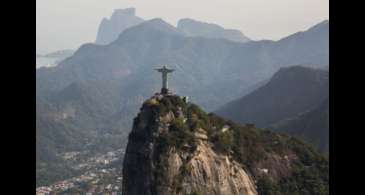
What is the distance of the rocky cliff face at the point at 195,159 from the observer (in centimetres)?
3572

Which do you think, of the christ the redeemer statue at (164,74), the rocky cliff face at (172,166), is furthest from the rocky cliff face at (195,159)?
the christ the redeemer statue at (164,74)

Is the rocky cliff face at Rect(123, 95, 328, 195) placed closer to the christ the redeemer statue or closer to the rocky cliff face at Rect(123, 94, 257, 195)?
the rocky cliff face at Rect(123, 94, 257, 195)

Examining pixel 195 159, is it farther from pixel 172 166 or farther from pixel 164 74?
pixel 164 74

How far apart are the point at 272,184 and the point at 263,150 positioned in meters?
4.99

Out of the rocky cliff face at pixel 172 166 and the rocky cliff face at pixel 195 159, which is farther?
the rocky cliff face at pixel 195 159

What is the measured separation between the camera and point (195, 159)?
36625 mm

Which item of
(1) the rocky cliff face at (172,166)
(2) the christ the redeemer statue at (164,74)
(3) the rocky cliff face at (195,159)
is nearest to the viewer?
(1) the rocky cliff face at (172,166)

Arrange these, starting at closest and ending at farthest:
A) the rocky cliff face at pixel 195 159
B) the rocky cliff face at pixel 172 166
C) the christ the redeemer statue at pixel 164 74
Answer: the rocky cliff face at pixel 172 166 < the rocky cliff face at pixel 195 159 < the christ the redeemer statue at pixel 164 74

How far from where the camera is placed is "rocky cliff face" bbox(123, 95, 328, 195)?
35.7 m

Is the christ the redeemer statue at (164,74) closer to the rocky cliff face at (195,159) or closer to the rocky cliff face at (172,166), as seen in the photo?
the rocky cliff face at (195,159)

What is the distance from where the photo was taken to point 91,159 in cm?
16088

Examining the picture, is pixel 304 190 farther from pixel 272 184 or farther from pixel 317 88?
pixel 317 88
